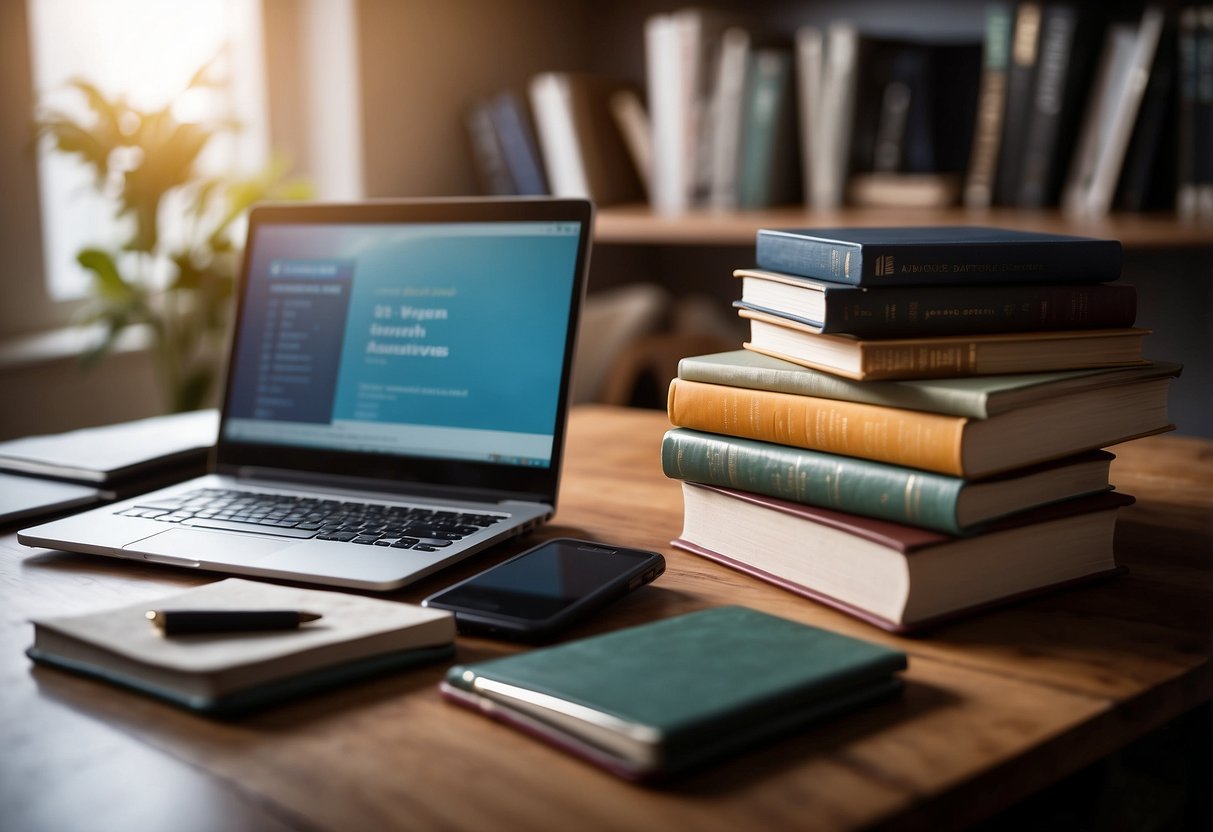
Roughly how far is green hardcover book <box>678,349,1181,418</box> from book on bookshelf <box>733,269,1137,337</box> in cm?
4

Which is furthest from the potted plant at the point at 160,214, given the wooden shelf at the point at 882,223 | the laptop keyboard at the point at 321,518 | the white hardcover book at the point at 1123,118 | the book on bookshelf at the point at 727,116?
the white hardcover book at the point at 1123,118

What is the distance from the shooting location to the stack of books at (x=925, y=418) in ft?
2.32

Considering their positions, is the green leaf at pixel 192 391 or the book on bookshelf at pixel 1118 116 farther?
the green leaf at pixel 192 391

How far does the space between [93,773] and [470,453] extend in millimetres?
481

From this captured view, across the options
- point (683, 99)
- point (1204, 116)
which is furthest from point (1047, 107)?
point (683, 99)

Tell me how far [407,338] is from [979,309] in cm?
50

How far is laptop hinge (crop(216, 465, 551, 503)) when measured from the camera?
3.21 feet

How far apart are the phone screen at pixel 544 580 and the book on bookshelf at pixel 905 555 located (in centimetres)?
8

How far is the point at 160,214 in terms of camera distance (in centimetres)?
223

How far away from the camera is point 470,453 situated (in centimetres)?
99

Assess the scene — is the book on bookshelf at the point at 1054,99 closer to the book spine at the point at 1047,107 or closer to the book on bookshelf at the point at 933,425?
the book spine at the point at 1047,107

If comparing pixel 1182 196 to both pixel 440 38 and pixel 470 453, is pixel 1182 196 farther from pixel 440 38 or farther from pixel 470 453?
pixel 440 38

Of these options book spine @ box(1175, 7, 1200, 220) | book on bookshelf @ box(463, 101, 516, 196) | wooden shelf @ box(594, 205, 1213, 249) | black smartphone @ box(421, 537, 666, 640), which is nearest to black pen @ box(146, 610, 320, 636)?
black smartphone @ box(421, 537, 666, 640)

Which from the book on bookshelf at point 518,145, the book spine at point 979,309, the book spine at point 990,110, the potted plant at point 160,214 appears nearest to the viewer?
the book spine at point 979,309
